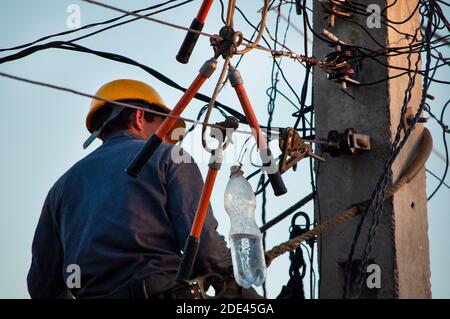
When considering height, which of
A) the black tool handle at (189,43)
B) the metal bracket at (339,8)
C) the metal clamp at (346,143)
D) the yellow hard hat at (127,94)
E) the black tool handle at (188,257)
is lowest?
the black tool handle at (188,257)

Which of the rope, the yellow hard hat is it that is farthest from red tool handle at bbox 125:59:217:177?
the yellow hard hat

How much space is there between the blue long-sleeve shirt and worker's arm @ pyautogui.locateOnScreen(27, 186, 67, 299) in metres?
0.19

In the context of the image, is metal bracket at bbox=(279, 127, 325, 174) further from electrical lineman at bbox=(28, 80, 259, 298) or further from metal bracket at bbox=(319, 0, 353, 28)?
metal bracket at bbox=(319, 0, 353, 28)

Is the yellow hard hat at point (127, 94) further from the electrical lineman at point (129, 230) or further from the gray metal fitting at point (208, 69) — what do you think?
the gray metal fitting at point (208, 69)

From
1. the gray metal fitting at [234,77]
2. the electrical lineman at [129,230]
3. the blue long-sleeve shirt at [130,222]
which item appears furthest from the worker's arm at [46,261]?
the gray metal fitting at [234,77]

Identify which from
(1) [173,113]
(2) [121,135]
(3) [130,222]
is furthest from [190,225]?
(2) [121,135]

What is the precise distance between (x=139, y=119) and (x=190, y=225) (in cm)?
115

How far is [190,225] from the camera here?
576cm

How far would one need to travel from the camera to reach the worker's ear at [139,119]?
6664 mm

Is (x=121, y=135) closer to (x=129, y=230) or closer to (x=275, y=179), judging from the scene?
(x=129, y=230)

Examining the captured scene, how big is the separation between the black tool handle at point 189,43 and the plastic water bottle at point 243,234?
64cm

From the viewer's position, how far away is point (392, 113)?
6.51 meters

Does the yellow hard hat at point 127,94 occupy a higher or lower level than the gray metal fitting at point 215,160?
higher
